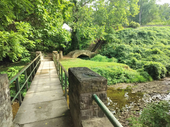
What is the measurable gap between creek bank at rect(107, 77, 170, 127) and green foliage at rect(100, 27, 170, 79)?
7.73 feet

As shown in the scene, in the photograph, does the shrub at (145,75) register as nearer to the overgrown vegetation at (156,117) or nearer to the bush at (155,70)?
the bush at (155,70)

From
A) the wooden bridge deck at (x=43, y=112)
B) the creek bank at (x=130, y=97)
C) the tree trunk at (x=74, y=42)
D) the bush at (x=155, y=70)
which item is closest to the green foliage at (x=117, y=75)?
the creek bank at (x=130, y=97)

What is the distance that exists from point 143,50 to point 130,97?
12.6 m

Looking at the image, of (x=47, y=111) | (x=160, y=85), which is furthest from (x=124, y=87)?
(x=47, y=111)

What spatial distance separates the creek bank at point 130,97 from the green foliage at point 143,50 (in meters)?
2.36

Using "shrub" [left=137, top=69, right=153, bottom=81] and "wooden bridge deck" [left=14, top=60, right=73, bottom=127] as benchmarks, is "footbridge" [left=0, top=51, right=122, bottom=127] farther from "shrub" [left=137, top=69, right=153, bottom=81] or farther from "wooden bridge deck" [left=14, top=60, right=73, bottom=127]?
"shrub" [left=137, top=69, right=153, bottom=81]

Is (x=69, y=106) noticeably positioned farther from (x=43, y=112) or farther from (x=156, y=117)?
(x=156, y=117)

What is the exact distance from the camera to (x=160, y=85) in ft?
33.3

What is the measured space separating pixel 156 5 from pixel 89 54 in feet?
110

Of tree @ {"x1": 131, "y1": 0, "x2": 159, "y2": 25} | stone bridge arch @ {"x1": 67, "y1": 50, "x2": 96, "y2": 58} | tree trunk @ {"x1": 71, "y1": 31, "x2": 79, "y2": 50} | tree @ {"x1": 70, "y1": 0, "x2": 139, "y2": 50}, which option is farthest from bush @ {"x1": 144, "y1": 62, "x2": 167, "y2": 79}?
tree @ {"x1": 131, "y1": 0, "x2": 159, "y2": 25}

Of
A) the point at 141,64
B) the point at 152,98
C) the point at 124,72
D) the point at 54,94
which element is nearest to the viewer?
the point at 54,94

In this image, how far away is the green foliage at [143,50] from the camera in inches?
488

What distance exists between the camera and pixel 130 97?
7.83m

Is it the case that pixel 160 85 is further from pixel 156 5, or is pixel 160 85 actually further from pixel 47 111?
pixel 156 5
